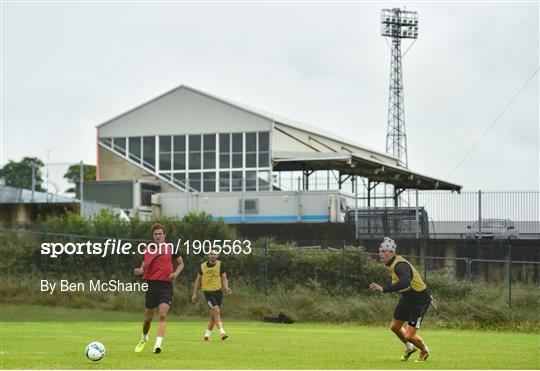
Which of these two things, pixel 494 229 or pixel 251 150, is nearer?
pixel 494 229

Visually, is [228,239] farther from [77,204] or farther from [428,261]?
[77,204]

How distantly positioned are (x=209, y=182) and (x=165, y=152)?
3.30 metres

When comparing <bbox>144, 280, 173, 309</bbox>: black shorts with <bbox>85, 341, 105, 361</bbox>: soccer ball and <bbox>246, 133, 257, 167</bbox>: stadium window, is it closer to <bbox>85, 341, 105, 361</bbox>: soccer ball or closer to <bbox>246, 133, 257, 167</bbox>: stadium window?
<bbox>85, 341, 105, 361</bbox>: soccer ball

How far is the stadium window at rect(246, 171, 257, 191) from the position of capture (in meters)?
53.8

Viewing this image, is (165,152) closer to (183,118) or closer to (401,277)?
(183,118)

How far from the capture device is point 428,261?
33719 millimetres

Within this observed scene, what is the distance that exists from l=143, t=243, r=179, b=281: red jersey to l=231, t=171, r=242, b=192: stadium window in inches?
1451

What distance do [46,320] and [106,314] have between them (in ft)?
9.20

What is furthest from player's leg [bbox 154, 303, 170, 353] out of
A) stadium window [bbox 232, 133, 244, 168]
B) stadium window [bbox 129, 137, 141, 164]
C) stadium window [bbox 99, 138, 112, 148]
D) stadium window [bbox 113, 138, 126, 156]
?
stadium window [bbox 99, 138, 112, 148]

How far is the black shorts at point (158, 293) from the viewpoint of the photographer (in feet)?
56.1

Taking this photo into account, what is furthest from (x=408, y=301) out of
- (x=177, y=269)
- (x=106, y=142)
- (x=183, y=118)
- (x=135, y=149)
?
(x=106, y=142)

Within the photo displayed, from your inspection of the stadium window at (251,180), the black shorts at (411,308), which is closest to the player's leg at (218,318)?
the black shorts at (411,308)

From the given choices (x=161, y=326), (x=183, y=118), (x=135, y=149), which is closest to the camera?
(x=161, y=326)

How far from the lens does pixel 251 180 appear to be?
54.0 meters
